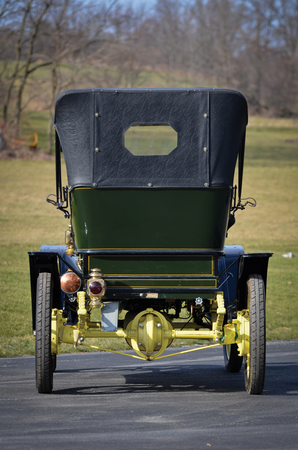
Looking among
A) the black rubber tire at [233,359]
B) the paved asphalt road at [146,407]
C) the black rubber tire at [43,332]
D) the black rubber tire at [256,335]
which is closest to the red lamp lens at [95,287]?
the black rubber tire at [43,332]

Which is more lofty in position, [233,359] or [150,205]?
[150,205]

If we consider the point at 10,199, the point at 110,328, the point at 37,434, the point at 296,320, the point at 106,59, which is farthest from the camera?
the point at 106,59

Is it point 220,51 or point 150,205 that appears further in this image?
point 220,51

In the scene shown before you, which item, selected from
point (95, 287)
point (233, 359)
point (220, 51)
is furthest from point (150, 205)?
point (220, 51)

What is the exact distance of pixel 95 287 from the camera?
547 cm

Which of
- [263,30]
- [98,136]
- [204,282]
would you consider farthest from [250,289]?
[263,30]

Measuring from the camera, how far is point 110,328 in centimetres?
569

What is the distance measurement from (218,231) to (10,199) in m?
21.3

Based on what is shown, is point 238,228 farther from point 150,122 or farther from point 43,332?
point 43,332

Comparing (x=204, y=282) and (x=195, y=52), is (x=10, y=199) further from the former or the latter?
(x=195, y=52)

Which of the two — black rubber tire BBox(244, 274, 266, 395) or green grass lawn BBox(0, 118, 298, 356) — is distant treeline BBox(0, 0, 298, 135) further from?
black rubber tire BBox(244, 274, 266, 395)

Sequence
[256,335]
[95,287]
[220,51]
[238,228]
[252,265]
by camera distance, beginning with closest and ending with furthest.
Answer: [95,287] < [256,335] < [252,265] < [238,228] < [220,51]

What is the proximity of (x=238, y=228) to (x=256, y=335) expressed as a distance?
55.6 ft

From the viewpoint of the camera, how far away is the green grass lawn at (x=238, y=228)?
1045cm
